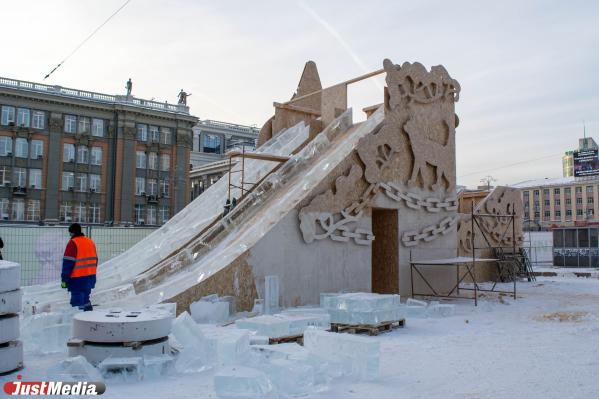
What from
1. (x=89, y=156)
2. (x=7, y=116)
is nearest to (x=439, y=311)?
(x=89, y=156)

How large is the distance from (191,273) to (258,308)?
1.72 m

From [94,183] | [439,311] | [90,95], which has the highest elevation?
[90,95]

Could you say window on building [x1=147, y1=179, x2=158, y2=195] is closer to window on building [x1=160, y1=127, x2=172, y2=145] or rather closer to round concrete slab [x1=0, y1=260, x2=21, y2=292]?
window on building [x1=160, y1=127, x2=172, y2=145]

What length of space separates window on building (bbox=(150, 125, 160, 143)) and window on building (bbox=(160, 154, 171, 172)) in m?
1.75

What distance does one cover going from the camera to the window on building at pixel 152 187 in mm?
56438

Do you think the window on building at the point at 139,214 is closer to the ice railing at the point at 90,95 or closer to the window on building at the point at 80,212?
the window on building at the point at 80,212

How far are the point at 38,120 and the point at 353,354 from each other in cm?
5167

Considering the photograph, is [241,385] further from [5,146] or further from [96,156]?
[96,156]

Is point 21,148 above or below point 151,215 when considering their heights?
above

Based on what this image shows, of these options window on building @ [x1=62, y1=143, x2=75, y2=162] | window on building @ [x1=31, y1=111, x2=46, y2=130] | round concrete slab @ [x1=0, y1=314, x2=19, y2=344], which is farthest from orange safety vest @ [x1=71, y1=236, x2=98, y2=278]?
window on building @ [x1=31, y1=111, x2=46, y2=130]

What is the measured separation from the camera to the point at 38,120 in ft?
166

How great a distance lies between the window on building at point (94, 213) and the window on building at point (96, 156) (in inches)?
164

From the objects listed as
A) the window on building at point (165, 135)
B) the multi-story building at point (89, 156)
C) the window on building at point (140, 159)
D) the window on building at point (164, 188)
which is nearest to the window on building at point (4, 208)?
the multi-story building at point (89, 156)

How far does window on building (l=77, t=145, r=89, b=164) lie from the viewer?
172 feet
